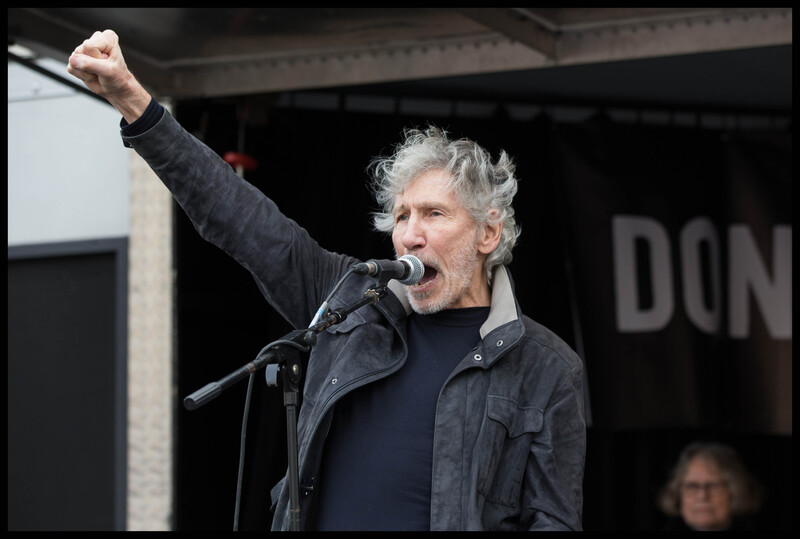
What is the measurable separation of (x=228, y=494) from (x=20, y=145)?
2.27 meters

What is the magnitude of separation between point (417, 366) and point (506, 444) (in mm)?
277

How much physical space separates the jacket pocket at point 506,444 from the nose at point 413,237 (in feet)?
1.34

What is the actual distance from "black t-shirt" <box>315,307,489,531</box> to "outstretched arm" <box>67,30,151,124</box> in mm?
828

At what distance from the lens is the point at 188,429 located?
448 centimetres

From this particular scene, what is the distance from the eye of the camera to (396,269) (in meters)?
2.27

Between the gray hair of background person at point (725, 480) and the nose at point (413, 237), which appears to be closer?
the nose at point (413, 237)

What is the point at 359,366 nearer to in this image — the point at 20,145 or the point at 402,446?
the point at 402,446

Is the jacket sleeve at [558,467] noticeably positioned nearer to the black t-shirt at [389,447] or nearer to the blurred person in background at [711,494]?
the black t-shirt at [389,447]

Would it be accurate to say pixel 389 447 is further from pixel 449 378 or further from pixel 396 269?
pixel 396 269

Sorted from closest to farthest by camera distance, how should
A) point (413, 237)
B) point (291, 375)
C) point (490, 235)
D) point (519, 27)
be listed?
1. point (291, 375)
2. point (413, 237)
3. point (490, 235)
4. point (519, 27)

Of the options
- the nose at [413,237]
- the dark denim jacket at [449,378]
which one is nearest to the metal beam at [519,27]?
the nose at [413,237]

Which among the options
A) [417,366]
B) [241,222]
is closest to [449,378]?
[417,366]

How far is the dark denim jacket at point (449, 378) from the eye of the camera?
2287mm
